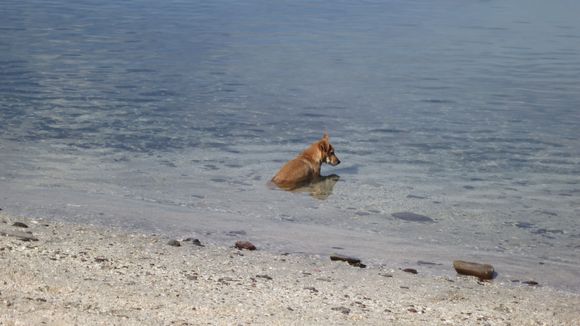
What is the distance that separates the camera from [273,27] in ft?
126

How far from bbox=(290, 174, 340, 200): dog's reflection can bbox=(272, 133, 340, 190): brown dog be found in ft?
0.16

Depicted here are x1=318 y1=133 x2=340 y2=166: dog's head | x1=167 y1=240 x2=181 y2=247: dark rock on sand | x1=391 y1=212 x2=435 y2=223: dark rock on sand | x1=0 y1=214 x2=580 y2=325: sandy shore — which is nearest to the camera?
x1=0 y1=214 x2=580 y2=325: sandy shore

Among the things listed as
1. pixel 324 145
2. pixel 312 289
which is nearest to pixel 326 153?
pixel 324 145

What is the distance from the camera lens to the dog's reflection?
1287 centimetres

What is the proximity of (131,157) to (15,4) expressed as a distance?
35.3 meters

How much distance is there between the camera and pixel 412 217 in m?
11.9

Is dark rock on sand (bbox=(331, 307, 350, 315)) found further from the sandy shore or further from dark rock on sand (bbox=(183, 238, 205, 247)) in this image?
dark rock on sand (bbox=(183, 238, 205, 247))

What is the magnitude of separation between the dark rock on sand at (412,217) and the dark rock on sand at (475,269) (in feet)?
7.47

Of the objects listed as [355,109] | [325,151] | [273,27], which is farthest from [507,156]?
[273,27]

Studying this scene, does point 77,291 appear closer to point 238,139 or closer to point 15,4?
point 238,139

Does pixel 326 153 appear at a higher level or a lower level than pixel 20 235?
lower

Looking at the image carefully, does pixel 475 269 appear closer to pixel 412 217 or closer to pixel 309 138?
pixel 412 217

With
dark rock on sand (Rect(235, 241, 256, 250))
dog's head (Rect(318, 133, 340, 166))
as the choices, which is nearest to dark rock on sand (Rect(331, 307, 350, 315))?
dark rock on sand (Rect(235, 241, 256, 250))

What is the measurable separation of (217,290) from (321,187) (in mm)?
5429
